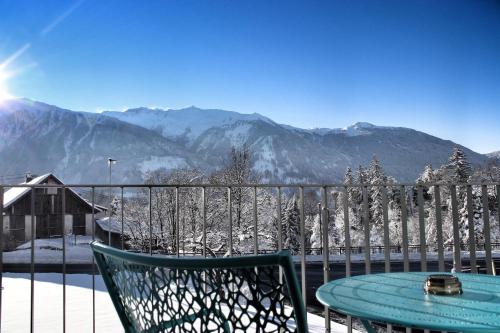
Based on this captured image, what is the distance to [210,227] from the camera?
20250 mm

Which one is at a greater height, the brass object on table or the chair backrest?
the chair backrest

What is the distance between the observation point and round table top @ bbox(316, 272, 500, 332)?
38.4 inches

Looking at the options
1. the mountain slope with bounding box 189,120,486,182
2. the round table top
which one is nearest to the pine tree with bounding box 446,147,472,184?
the round table top

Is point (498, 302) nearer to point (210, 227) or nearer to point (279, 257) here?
point (279, 257)

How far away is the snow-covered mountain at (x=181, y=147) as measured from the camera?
325 ft

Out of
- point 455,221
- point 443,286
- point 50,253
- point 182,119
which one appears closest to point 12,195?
point 455,221

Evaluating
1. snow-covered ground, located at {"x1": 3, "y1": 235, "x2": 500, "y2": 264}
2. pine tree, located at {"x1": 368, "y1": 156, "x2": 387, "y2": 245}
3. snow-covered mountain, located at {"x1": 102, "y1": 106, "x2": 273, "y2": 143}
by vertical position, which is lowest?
snow-covered ground, located at {"x1": 3, "y1": 235, "x2": 500, "y2": 264}

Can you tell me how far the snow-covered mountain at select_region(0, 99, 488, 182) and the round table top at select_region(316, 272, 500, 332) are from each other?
85076mm

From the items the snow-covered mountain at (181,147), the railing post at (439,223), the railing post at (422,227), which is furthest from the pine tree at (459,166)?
the snow-covered mountain at (181,147)

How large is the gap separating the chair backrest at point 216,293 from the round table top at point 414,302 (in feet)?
1.28

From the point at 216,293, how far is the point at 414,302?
67cm

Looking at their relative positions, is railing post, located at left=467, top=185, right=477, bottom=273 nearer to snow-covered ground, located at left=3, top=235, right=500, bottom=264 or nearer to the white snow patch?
snow-covered ground, located at left=3, top=235, right=500, bottom=264

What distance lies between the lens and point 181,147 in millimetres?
139250

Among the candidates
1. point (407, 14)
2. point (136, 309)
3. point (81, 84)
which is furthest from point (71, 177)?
point (136, 309)
